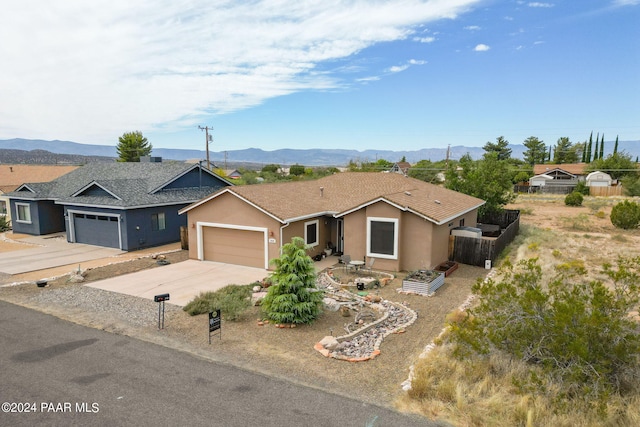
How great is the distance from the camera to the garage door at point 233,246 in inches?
747

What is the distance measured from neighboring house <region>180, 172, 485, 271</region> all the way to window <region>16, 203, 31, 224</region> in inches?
595

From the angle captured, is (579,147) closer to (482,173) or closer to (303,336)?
(482,173)

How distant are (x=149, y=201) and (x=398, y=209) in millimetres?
14366

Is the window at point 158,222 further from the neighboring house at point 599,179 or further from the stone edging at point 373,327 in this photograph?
the neighboring house at point 599,179

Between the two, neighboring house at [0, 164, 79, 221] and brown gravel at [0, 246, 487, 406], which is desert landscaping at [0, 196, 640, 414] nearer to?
brown gravel at [0, 246, 487, 406]

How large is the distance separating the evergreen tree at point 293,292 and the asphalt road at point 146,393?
2791mm

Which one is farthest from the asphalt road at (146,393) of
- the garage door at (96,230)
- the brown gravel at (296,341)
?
the garage door at (96,230)

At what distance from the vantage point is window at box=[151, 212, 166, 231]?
24078mm

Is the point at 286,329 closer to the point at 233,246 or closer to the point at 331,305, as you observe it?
the point at 331,305

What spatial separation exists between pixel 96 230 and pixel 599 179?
69.5 meters

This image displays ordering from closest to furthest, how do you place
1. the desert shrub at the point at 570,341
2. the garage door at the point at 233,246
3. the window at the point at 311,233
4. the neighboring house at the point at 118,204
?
the desert shrub at the point at 570,341 → the garage door at the point at 233,246 → the window at the point at 311,233 → the neighboring house at the point at 118,204

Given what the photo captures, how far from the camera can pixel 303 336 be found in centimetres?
1098

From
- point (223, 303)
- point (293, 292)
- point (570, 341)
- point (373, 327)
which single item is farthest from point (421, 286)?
point (570, 341)

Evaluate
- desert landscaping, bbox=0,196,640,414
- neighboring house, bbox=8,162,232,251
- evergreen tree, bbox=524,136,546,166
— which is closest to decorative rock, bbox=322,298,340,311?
desert landscaping, bbox=0,196,640,414
